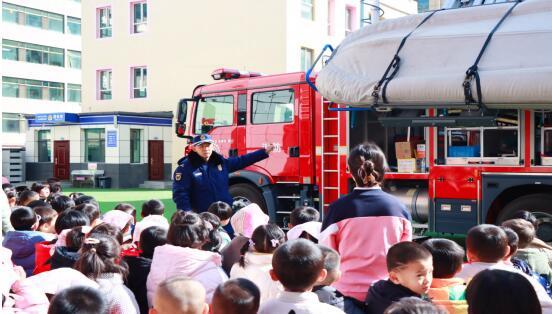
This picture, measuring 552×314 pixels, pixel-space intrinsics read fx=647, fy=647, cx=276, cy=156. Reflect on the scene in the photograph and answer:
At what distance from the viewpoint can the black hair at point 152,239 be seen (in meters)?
4.50

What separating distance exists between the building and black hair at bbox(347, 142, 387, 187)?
41.6 m

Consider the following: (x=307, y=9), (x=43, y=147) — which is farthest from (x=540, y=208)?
(x=43, y=147)

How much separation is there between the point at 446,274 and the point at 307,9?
949 inches

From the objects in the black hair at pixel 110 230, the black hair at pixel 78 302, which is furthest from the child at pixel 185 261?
the black hair at pixel 78 302

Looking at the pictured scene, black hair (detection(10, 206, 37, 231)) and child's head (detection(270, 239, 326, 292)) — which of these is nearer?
child's head (detection(270, 239, 326, 292))

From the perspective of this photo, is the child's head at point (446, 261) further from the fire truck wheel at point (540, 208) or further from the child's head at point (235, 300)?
the fire truck wheel at point (540, 208)

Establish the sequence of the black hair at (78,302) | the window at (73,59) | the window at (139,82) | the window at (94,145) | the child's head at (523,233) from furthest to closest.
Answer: the window at (73,59)
the window at (139,82)
the window at (94,145)
the child's head at (523,233)
the black hair at (78,302)

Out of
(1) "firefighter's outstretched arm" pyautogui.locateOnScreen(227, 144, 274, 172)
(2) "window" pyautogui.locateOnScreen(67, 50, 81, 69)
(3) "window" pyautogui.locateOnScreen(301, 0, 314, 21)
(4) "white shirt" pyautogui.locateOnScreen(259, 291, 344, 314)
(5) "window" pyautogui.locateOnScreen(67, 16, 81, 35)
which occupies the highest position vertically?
(5) "window" pyautogui.locateOnScreen(67, 16, 81, 35)

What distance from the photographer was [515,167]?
8.00 m

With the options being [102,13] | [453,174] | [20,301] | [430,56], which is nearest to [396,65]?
[430,56]

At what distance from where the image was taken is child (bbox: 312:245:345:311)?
335cm

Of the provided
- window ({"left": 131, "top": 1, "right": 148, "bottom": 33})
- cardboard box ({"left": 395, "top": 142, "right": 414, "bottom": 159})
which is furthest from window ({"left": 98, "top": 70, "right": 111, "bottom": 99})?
cardboard box ({"left": 395, "top": 142, "right": 414, "bottom": 159})

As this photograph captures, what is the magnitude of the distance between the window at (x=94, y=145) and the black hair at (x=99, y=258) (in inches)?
1033

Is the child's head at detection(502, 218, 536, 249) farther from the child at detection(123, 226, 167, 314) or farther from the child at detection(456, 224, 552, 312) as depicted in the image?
the child at detection(123, 226, 167, 314)
